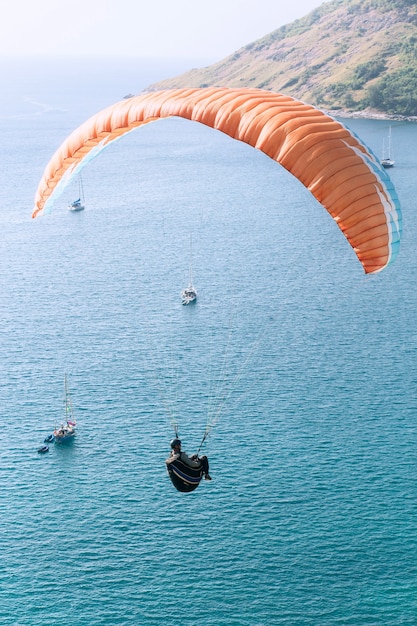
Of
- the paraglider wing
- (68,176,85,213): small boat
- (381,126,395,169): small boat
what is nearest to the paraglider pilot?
the paraglider wing

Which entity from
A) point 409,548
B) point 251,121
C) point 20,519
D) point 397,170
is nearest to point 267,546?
point 409,548

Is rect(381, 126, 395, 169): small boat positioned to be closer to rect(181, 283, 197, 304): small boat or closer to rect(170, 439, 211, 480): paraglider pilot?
rect(181, 283, 197, 304): small boat

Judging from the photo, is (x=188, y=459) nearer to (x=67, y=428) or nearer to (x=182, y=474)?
(x=182, y=474)

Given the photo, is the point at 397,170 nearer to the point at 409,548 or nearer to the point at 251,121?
the point at 409,548

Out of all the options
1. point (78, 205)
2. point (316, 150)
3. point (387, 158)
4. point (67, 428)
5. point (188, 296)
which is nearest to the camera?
point (316, 150)

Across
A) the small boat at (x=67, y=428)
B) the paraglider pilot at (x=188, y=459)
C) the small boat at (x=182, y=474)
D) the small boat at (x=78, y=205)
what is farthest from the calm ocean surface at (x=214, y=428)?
the paraglider pilot at (x=188, y=459)

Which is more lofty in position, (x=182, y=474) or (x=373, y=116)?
(x=373, y=116)

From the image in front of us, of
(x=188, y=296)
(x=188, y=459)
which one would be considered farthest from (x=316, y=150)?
(x=188, y=296)

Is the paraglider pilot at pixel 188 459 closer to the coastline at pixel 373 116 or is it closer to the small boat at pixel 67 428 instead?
the small boat at pixel 67 428
